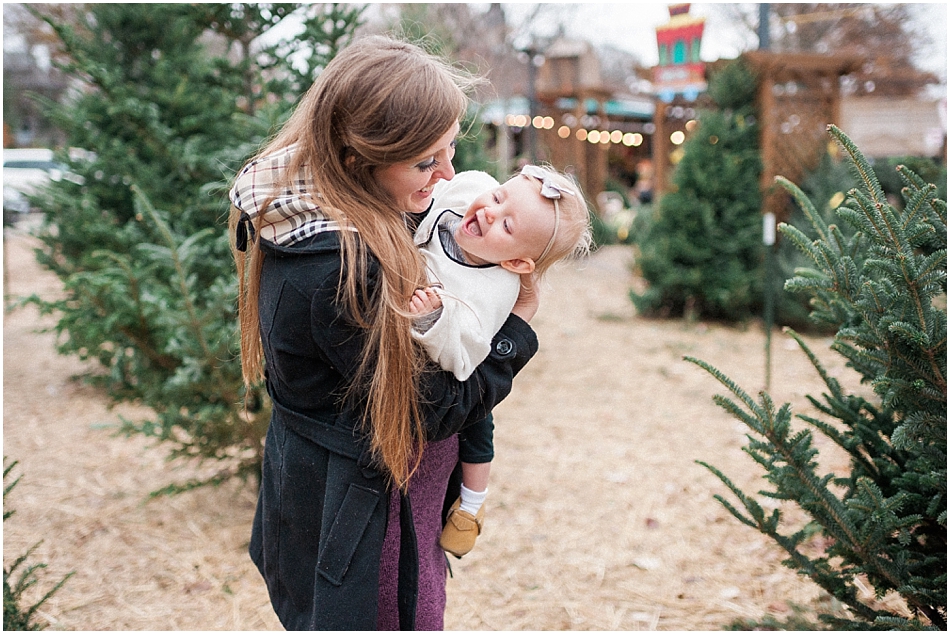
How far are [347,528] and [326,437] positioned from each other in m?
0.19

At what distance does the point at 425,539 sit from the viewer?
1.69 meters

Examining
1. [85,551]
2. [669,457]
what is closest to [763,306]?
[669,457]

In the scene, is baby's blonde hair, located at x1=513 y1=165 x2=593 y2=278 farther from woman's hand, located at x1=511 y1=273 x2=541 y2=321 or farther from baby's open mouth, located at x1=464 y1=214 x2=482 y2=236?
baby's open mouth, located at x1=464 y1=214 x2=482 y2=236

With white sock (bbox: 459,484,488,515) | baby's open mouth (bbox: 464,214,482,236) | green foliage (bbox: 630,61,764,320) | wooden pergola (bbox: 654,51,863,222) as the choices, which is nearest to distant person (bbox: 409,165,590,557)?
baby's open mouth (bbox: 464,214,482,236)

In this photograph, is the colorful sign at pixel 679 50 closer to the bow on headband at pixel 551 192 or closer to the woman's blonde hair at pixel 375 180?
the bow on headband at pixel 551 192

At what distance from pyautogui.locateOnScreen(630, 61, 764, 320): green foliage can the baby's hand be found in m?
6.52

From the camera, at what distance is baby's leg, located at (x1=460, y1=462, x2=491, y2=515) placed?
1760 millimetres

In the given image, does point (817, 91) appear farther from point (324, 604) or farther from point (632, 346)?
point (324, 604)

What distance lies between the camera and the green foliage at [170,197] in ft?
10.6

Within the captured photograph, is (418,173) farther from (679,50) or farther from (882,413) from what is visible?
(679,50)

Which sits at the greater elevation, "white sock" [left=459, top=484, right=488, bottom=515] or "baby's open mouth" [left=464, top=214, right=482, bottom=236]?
"baby's open mouth" [left=464, top=214, right=482, bottom=236]

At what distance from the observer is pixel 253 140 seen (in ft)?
12.1

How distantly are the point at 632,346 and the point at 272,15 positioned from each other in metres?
4.49

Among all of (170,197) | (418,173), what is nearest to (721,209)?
(170,197)
